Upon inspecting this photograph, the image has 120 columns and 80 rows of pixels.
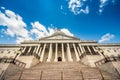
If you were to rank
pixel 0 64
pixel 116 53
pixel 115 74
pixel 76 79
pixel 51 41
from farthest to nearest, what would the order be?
pixel 116 53
pixel 51 41
pixel 0 64
pixel 115 74
pixel 76 79

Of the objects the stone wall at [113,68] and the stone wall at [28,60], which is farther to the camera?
the stone wall at [28,60]

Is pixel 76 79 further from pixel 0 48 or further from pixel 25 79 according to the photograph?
pixel 0 48

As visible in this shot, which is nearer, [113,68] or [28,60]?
[113,68]

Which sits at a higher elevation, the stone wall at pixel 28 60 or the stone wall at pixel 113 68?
the stone wall at pixel 28 60

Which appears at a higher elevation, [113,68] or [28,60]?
[28,60]

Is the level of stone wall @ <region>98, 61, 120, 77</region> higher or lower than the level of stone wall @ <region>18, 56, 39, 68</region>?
lower

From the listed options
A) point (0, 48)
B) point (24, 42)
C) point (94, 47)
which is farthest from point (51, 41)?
point (0, 48)

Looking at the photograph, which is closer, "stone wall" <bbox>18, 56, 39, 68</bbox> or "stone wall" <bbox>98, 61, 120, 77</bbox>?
"stone wall" <bbox>98, 61, 120, 77</bbox>

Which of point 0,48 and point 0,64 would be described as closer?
point 0,64

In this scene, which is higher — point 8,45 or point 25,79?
point 8,45

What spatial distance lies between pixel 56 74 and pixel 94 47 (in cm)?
3207

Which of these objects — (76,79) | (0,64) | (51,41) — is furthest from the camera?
(51,41)

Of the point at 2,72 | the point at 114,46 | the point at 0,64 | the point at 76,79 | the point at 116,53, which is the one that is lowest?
the point at 76,79

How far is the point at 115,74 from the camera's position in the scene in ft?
40.5
